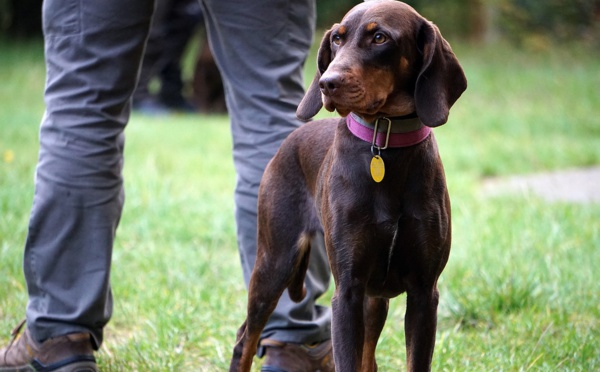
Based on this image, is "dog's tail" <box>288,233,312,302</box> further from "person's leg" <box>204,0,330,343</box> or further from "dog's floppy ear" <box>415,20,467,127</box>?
"dog's floppy ear" <box>415,20,467,127</box>

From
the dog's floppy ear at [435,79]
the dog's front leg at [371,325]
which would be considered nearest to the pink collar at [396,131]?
the dog's floppy ear at [435,79]

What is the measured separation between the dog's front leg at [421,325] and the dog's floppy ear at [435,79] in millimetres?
495

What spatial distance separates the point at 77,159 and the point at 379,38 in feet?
4.08

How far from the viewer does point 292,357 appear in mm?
3156

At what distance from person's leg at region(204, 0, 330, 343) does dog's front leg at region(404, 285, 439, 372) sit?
0.66m

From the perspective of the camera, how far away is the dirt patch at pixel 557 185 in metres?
6.31

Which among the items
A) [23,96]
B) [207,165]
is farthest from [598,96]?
[23,96]

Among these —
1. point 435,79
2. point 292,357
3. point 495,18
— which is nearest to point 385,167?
point 435,79

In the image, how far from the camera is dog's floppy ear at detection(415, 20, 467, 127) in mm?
2379

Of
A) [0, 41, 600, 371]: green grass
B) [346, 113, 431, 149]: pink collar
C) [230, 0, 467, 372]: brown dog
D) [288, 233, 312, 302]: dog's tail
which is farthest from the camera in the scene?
[0, 41, 600, 371]: green grass

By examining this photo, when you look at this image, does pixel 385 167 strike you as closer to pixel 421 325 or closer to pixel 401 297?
pixel 421 325

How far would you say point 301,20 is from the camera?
3.22m

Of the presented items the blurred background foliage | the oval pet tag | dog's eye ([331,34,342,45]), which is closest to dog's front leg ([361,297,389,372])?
the oval pet tag

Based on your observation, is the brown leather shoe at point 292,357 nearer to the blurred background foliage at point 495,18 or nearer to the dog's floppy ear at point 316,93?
the dog's floppy ear at point 316,93
